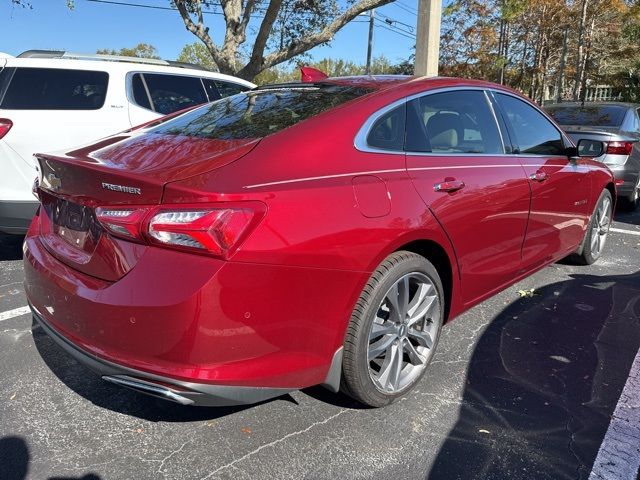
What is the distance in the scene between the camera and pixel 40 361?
10.4ft

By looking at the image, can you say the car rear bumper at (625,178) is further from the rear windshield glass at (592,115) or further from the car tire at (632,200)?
the rear windshield glass at (592,115)

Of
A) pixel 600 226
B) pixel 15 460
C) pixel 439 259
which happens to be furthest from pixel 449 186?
pixel 600 226

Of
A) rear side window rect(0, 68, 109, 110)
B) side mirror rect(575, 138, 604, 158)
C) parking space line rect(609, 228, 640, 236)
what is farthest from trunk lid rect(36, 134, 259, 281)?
parking space line rect(609, 228, 640, 236)

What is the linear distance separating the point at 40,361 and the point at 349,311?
2.02 metres

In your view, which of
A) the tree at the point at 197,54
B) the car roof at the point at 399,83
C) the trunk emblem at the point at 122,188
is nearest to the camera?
the trunk emblem at the point at 122,188

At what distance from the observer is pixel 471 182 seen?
2.98m

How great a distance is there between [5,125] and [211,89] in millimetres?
2451

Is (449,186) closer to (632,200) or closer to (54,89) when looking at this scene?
(54,89)

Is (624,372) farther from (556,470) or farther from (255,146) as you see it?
(255,146)

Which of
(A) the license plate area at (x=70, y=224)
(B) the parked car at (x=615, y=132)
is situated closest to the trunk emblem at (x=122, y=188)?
(A) the license plate area at (x=70, y=224)

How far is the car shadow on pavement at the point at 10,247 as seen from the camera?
5160 mm

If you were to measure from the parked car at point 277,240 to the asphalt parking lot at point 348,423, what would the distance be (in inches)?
10.0

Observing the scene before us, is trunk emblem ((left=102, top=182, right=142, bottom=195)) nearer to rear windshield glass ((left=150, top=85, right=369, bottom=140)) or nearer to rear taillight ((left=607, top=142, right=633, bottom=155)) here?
rear windshield glass ((left=150, top=85, right=369, bottom=140))

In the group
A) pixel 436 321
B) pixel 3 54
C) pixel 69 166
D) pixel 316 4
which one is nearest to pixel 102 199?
pixel 69 166
